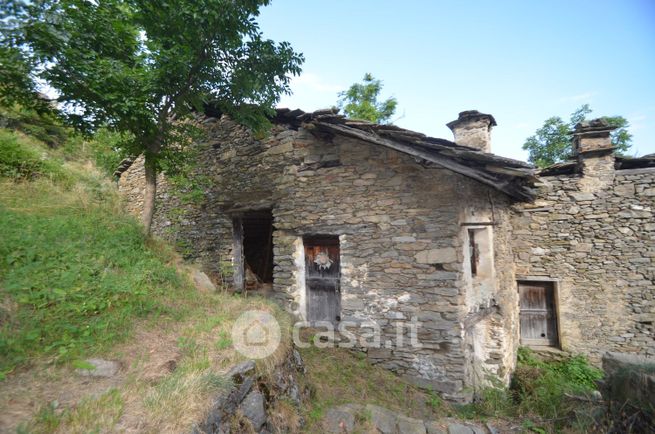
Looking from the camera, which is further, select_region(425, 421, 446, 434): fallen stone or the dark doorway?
the dark doorway

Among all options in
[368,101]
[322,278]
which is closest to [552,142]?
[368,101]

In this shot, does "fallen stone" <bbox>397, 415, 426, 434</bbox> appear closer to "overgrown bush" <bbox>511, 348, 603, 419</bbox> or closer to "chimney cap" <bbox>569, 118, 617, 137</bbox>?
"overgrown bush" <bbox>511, 348, 603, 419</bbox>

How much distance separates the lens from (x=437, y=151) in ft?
14.1

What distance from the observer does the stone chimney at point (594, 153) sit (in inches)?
263

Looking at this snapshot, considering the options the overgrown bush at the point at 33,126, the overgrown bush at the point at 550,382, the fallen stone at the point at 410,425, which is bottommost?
the overgrown bush at the point at 550,382

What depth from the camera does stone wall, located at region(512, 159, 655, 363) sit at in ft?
21.3

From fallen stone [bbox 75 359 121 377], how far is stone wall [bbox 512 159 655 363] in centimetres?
799

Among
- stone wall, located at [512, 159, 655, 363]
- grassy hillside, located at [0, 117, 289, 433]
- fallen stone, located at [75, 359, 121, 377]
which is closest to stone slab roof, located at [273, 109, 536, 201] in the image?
grassy hillside, located at [0, 117, 289, 433]

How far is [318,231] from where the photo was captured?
538 cm

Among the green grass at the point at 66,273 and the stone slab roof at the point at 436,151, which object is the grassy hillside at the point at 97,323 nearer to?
the green grass at the point at 66,273

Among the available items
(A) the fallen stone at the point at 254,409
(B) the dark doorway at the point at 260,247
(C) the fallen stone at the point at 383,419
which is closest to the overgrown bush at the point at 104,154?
(B) the dark doorway at the point at 260,247

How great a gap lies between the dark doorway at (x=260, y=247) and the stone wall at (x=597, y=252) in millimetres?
6149

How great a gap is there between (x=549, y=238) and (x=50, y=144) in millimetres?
14082

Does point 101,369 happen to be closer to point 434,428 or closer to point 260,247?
point 434,428
